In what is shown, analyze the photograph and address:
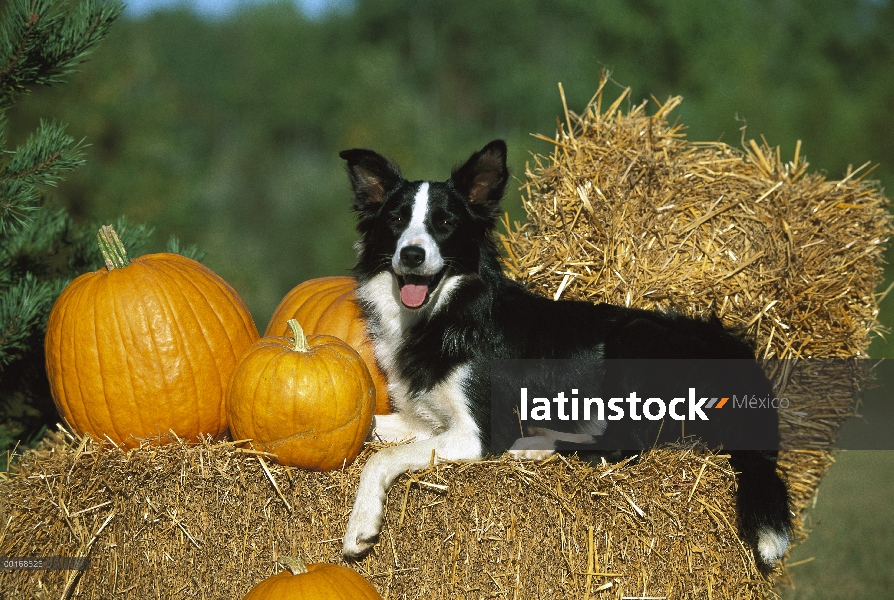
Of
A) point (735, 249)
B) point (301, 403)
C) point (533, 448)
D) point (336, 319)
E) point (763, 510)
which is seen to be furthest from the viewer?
point (735, 249)

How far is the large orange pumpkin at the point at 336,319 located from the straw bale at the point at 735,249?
1060mm

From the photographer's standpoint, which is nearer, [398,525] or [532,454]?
[398,525]

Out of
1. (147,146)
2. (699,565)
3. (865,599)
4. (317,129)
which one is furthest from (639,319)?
(317,129)

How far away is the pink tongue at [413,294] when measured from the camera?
3658mm

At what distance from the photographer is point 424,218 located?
3.67m

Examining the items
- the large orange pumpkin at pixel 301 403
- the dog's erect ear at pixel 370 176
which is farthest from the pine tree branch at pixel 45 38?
the large orange pumpkin at pixel 301 403

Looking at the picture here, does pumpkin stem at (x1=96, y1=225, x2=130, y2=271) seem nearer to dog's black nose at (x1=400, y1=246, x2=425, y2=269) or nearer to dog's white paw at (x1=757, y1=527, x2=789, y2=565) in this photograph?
dog's black nose at (x1=400, y1=246, x2=425, y2=269)

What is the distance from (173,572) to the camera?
10.5 ft

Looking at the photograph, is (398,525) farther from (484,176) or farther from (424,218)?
(484,176)

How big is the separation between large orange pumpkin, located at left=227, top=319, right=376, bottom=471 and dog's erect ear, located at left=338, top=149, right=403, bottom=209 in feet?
2.76

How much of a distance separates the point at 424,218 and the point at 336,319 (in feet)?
2.79

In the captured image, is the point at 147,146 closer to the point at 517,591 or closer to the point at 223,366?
the point at 223,366

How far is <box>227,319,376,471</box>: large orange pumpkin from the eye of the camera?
3.24 meters

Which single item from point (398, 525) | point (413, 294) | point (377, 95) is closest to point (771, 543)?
point (398, 525)
